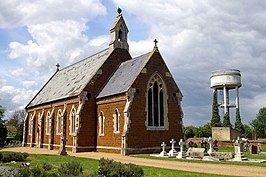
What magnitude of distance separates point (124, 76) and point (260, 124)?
3231 inches

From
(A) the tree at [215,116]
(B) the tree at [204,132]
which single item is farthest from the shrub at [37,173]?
(A) the tree at [215,116]

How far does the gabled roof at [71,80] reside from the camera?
4191 centimetres

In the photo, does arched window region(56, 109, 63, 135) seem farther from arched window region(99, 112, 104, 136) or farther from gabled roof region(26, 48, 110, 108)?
arched window region(99, 112, 104, 136)

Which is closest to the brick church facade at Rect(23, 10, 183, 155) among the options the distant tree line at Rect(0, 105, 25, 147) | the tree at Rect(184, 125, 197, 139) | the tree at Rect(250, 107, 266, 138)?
the distant tree line at Rect(0, 105, 25, 147)

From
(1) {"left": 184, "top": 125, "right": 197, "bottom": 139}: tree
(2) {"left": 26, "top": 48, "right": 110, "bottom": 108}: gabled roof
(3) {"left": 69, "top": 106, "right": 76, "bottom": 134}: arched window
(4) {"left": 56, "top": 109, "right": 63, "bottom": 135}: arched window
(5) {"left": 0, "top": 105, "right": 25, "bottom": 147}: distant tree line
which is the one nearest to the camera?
(3) {"left": 69, "top": 106, "right": 76, "bottom": 134}: arched window

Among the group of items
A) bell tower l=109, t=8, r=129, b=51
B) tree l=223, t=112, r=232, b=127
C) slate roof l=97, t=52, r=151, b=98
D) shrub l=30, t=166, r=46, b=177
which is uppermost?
bell tower l=109, t=8, r=129, b=51

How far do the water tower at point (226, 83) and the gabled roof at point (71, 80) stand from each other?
3659cm

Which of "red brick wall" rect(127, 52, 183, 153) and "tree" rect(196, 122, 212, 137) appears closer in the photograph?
"red brick wall" rect(127, 52, 183, 153)

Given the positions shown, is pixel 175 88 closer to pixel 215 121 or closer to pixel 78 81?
pixel 78 81

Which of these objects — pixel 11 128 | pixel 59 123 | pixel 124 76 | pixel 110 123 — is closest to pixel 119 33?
pixel 124 76

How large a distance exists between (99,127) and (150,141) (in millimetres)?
7353

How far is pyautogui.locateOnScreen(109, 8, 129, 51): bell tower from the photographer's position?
42.2m

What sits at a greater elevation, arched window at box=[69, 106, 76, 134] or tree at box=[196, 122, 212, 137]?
arched window at box=[69, 106, 76, 134]

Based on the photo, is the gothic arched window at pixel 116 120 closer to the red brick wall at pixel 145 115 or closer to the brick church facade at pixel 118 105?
the brick church facade at pixel 118 105
